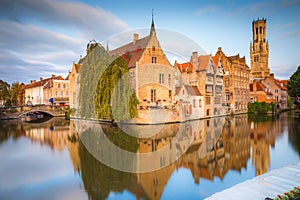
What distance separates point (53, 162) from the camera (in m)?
11.2

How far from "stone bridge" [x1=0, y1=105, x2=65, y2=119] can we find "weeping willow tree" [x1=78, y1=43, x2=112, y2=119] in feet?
62.2

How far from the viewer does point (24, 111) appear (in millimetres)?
36781

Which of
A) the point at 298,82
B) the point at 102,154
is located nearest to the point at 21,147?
the point at 102,154

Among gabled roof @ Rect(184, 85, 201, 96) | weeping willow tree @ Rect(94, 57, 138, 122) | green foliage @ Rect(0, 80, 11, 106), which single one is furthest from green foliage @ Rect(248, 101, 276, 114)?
green foliage @ Rect(0, 80, 11, 106)

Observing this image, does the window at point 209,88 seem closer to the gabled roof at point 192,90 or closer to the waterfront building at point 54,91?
the gabled roof at point 192,90

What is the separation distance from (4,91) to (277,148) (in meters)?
55.3

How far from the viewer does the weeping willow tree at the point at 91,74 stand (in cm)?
2183

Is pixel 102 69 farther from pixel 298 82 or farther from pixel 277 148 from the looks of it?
pixel 298 82

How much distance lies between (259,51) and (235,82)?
39.9 m

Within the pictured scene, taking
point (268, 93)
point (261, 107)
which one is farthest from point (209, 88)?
point (268, 93)

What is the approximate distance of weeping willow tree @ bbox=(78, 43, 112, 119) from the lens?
2183cm

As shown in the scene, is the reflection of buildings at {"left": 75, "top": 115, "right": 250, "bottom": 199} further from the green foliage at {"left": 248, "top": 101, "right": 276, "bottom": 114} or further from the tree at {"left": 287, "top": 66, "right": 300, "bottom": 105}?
the green foliage at {"left": 248, "top": 101, "right": 276, "bottom": 114}

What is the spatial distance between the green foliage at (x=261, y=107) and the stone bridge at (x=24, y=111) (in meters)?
36.3

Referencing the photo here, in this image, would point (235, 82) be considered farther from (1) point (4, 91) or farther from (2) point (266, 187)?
(1) point (4, 91)
